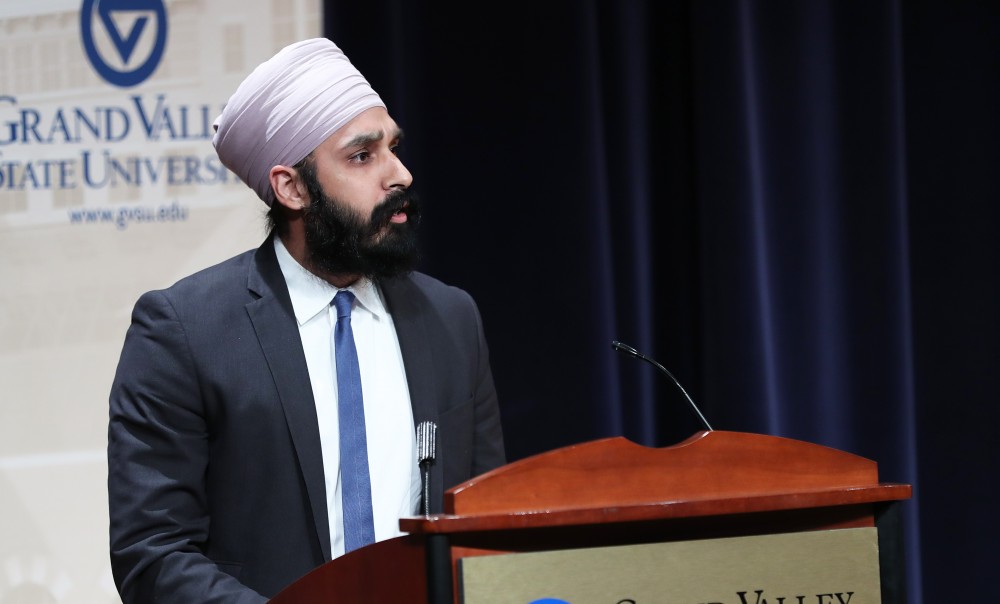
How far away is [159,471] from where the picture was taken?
1.75 meters

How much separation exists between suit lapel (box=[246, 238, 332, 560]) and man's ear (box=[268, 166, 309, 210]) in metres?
0.16

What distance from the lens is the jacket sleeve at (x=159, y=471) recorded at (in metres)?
1.68

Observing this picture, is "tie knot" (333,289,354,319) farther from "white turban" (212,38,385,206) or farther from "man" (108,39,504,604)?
"white turban" (212,38,385,206)

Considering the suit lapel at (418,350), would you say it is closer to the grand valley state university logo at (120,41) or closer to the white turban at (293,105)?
the white turban at (293,105)

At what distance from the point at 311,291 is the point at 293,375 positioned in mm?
196

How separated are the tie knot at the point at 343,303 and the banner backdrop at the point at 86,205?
93 centimetres

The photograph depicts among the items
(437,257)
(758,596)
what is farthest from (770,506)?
(437,257)

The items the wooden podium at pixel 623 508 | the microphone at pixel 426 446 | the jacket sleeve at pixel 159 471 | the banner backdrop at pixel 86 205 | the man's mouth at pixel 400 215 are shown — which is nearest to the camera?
the wooden podium at pixel 623 508

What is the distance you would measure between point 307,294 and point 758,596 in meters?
1.00

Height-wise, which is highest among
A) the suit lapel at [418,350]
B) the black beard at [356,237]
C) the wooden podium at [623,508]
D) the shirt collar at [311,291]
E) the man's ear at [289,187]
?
the man's ear at [289,187]

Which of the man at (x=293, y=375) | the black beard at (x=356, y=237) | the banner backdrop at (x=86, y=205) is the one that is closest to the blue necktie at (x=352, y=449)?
the man at (x=293, y=375)

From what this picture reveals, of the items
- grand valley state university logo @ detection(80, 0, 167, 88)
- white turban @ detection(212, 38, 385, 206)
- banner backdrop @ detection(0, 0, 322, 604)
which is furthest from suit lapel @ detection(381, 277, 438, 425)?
grand valley state university logo @ detection(80, 0, 167, 88)

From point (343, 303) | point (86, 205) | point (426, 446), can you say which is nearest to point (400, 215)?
point (343, 303)

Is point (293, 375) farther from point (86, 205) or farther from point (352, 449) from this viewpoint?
point (86, 205)
